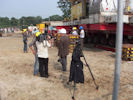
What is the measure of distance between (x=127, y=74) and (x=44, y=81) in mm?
3062

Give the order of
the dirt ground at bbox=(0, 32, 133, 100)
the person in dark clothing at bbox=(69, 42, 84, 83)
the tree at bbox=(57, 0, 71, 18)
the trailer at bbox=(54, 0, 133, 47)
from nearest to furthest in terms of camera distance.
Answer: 1. the dirt ground at bbox=(0, 32, 133, 100)
2. the person in dark clothing at bbox=(69, 42, 84, 83)
3. the trailer at bbox=(54, 0, 133, 47)
4. the tree at bbox=(57, 0, 71, 18)

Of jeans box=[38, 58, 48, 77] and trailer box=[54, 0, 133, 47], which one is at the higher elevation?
trailer box=[54, 0, 133, 47]

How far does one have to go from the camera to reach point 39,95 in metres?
4.22

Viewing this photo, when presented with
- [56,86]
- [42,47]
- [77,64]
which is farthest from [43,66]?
[77,64]

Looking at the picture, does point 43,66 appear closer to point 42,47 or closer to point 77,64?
point 42,47

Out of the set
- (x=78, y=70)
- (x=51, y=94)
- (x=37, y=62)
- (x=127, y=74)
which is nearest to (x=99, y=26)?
(x=127, y=74)

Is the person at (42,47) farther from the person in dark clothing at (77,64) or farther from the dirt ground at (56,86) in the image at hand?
the person in dark clothing at (77,64)

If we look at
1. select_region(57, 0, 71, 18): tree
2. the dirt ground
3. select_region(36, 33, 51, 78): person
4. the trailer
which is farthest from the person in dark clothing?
select_region(57, 0, 71, 18): tree

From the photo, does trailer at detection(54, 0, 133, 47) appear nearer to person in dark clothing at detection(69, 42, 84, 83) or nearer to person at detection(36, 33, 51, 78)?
person at detection(36, 33, 51, 78)

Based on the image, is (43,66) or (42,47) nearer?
(42,47)

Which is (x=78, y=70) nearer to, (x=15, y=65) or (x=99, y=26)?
(x=15, y=65)

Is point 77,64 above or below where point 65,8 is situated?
below

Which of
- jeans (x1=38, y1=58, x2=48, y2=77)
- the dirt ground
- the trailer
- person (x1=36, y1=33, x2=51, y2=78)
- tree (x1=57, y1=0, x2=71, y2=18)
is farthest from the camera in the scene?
tree (x1=57, y1=0, x2=71, y2=18)

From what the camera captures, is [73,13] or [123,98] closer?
[123,98]
